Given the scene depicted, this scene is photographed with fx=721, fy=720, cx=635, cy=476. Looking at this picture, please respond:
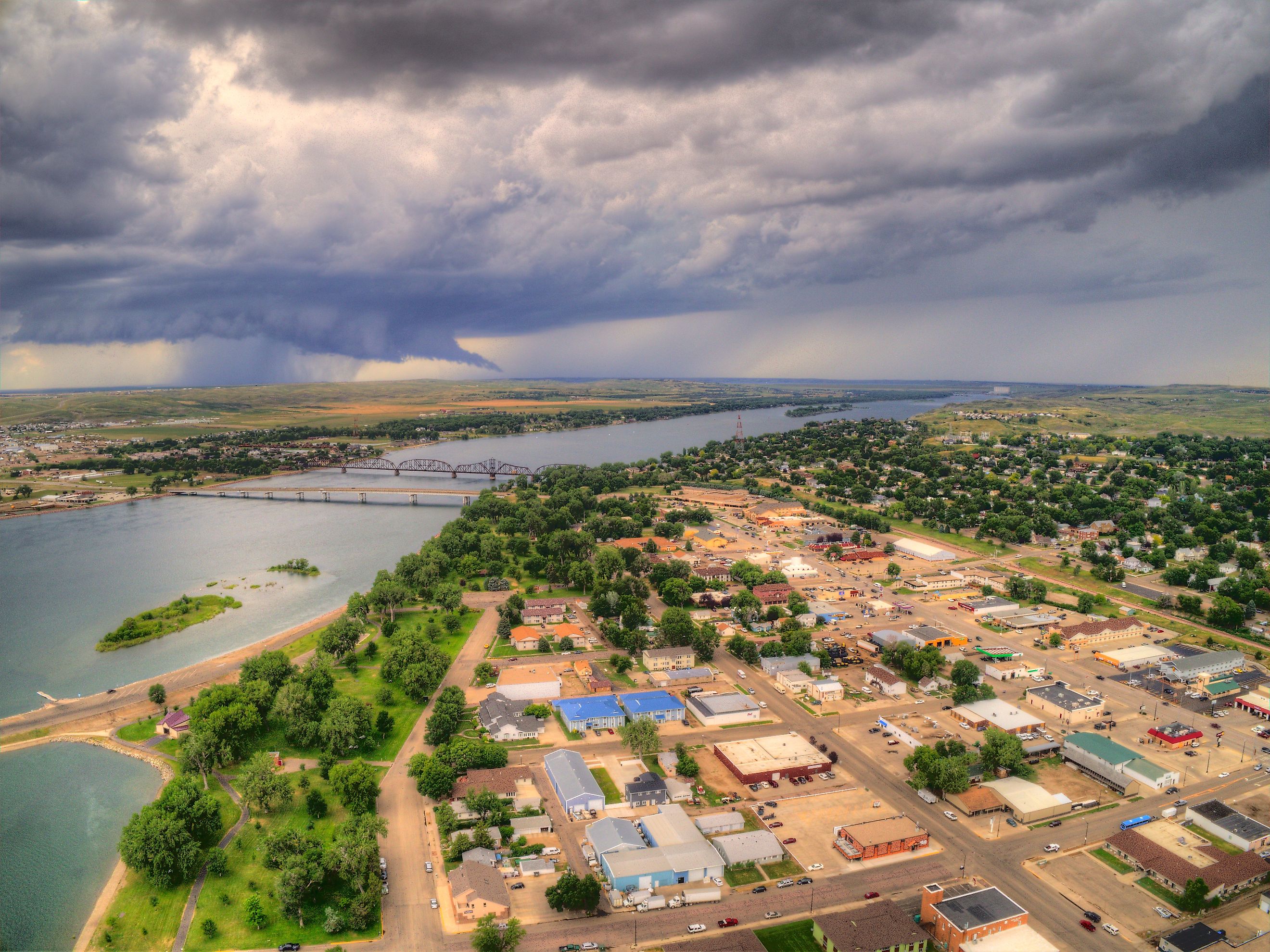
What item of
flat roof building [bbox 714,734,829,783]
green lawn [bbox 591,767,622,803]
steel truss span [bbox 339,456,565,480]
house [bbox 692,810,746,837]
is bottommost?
green lawn [bbox 591,767,622,803]

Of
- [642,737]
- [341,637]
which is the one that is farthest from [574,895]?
[341,637]

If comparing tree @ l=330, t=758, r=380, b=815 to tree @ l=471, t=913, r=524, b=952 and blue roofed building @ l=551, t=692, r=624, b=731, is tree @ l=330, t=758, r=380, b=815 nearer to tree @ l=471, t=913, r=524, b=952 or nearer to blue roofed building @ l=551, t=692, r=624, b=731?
tree @ l=471, t=913, r=524, b=952

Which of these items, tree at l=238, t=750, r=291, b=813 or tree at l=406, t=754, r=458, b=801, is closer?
tree at l=238, t=750, r=291, b=813

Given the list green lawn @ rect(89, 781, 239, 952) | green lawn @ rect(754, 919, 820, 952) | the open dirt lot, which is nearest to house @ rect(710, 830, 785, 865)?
green lawn @ rect(754, 919, 820, 952)

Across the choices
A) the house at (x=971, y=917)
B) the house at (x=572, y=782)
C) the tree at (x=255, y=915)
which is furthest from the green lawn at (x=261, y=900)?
the house at (x=971, y=917)

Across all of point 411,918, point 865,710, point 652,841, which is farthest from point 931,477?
point 411,918

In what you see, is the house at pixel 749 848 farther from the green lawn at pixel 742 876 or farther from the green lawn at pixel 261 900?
the green lawn at pixel 261 900
